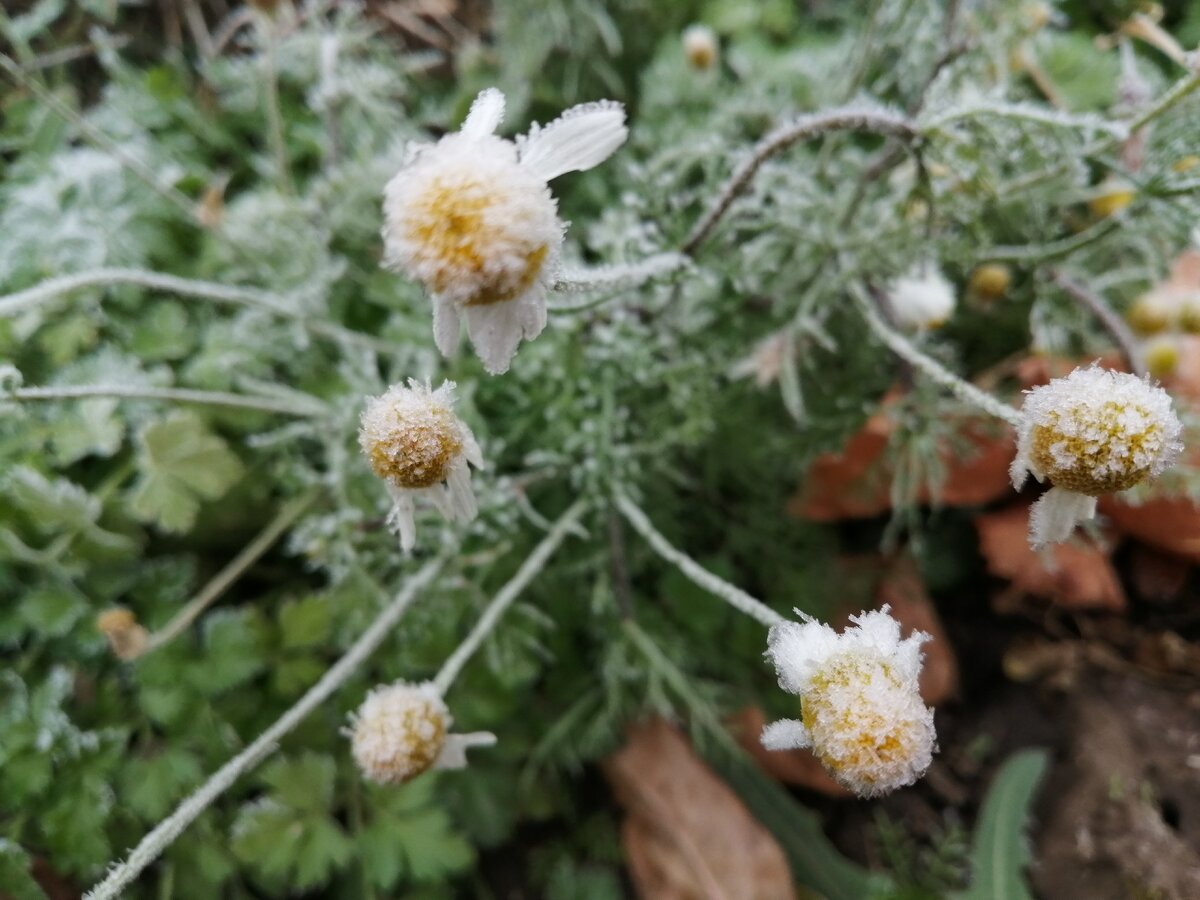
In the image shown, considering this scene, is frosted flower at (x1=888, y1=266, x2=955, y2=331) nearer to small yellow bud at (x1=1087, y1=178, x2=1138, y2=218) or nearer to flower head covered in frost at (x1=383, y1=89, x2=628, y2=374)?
small yellow bud at (x1=1087, y1=178, x2=1138, y2=218)

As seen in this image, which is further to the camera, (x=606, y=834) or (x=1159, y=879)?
(x=606, y=834)

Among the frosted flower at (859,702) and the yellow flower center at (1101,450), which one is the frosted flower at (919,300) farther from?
the frosted flower at (859,702)

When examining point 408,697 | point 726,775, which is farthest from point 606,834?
point 408,697

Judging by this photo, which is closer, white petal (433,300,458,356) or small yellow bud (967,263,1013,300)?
white petal (433,300,458,356)

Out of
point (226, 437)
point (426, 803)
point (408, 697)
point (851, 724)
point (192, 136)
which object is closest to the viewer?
point (851, 724)

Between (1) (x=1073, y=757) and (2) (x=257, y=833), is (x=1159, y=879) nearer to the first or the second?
(1) (x=1073, y=757)

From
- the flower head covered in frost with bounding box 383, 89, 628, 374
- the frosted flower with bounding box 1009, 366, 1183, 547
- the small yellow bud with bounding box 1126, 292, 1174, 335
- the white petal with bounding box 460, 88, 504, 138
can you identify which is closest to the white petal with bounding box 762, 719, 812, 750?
the frosted flower with bounding box 1009, 366, 1183, 547

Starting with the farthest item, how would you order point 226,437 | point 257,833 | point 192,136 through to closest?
1. point 192,136
2. point 226,437
3. point 257,833

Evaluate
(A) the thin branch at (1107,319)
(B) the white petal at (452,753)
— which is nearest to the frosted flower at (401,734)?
(B) the white petal at (452,753)
